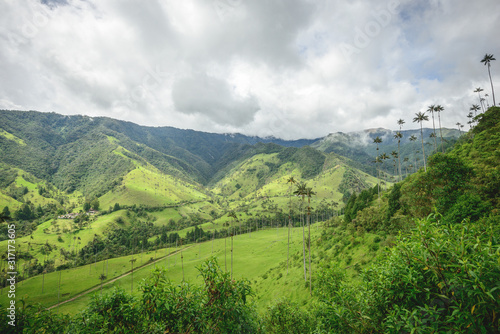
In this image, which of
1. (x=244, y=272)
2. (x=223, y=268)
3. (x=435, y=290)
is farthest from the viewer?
(x=223, y=268)

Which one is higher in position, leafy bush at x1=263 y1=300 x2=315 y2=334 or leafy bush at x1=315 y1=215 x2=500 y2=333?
leafy bush at x1=315 y1=215 x2=500 y2=333

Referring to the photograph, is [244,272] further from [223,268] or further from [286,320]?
[286,320]

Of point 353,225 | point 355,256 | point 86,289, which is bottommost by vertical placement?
point 86,289

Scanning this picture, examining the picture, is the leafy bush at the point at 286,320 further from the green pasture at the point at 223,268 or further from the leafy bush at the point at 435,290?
the green pasture at the point at 223,268

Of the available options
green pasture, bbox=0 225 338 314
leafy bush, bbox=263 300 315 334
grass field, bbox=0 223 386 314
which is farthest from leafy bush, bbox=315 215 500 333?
green pasture, bbox=0 225 338 314

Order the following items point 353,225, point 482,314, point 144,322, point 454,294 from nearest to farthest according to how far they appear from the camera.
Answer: point 482,314
point 454,294
point 144,322
point 353,225

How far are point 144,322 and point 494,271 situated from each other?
465 inches

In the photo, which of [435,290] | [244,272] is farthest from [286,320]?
[244,272]

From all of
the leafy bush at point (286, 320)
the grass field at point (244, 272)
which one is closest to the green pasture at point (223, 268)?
the grass field at point (244, 272)

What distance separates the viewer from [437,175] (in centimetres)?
3253

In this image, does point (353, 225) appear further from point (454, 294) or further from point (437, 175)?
point (454, 294)

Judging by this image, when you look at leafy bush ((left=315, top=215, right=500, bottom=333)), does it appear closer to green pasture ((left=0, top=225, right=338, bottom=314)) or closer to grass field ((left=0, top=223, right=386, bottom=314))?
grass field ((left=0, top=223, right=386, bottom=314))

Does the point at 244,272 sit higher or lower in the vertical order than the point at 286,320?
lower

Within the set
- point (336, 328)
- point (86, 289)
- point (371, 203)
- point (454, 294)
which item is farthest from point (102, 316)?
point (86, 289)
